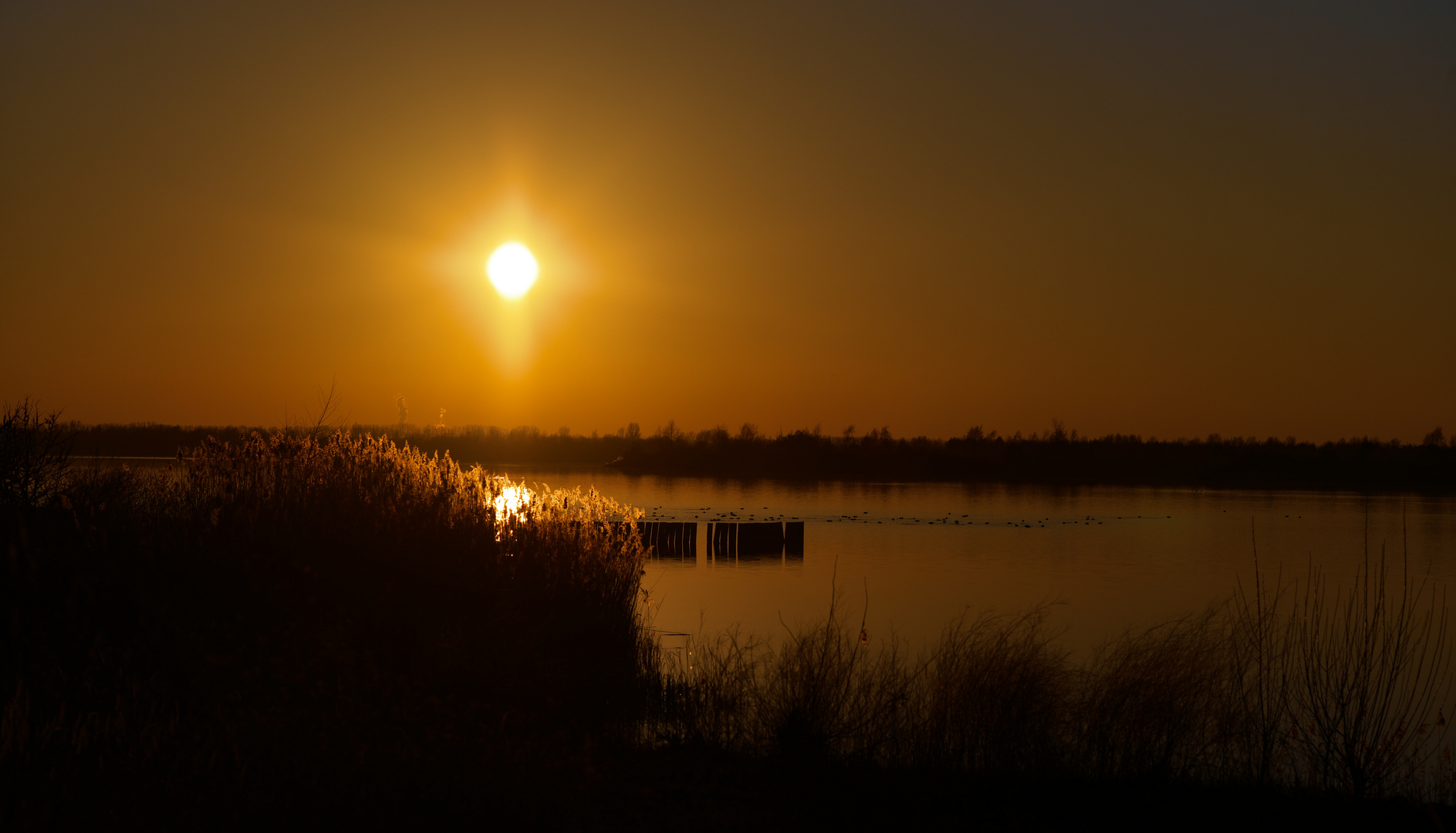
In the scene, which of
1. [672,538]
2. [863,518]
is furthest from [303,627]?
[863,518]

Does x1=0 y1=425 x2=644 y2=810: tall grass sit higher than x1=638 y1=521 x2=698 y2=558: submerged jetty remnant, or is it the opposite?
x1=0 y1=425 x2=644 y2=810: tall grass

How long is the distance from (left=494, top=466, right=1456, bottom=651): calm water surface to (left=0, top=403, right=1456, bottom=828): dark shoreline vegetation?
2527 mm

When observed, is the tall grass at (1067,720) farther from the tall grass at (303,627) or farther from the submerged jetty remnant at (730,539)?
the submerged jetty remnant at (730,539)

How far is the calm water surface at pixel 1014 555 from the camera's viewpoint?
20.1m

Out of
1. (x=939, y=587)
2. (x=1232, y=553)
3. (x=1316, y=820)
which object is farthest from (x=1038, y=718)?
(x=1232, y=553)

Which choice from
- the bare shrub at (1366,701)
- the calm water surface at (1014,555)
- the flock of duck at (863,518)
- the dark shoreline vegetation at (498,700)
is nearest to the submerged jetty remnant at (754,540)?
the calm water surface at (1014,555)

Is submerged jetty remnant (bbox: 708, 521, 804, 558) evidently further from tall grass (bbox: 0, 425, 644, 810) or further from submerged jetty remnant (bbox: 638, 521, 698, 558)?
tall grass (bbox: 0, 425, 644, 810)

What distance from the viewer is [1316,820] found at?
7.40m

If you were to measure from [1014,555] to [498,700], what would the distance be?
2572 centimetres

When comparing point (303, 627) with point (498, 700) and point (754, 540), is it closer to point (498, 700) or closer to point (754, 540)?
point (498, 700)

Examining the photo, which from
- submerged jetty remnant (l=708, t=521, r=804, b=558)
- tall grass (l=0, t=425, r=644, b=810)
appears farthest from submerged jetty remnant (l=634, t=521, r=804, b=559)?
tall grass (l=0, t=425, r=644, b=810)

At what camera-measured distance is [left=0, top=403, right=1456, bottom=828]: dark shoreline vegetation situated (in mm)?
6047

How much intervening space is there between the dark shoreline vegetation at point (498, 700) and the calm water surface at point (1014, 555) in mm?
2527

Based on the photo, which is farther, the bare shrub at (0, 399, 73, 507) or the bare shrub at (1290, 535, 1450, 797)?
the bare shrub at (0, 399, 73, 507)
